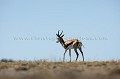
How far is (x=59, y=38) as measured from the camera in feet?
111

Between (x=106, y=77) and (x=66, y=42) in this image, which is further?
(x=66, y=42)

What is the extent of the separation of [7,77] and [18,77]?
0.40 meters

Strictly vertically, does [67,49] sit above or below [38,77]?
above

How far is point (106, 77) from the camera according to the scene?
12148 mm

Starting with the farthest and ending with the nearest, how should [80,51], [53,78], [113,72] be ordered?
[80,51] → [113,72] → [53,78]

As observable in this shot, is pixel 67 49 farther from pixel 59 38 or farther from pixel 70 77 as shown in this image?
pixel 70 77

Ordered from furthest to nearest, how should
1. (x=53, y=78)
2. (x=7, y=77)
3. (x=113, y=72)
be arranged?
(x=113, y=72) < (x=7, y=77) < (x=53, y=78)

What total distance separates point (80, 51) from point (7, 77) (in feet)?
63.5

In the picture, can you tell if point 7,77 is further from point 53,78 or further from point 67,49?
point 67,49

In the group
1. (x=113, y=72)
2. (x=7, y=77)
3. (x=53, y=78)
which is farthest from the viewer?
(x=113, y=72)

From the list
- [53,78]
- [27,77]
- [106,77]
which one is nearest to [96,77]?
[106,77]

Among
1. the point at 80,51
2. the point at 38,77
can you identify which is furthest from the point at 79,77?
the point at 80,51

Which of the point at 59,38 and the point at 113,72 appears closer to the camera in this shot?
the point at 113,72

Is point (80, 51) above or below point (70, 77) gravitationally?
above
